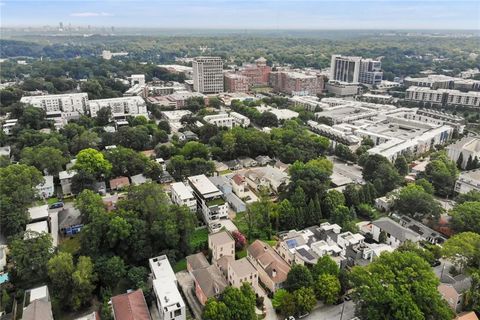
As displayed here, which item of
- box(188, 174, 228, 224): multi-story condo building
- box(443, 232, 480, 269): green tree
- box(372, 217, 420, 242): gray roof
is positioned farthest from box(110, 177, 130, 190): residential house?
box(443, 232, 480, 269): green tree

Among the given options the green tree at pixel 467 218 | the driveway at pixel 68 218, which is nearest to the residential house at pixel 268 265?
the green tree at pixel 467 218

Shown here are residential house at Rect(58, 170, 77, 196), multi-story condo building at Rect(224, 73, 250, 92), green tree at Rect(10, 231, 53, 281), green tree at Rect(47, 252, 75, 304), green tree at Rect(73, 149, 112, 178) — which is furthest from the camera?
multi-story condo building at Rect(224, 73, 250, 92)

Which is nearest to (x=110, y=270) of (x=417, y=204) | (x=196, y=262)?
(x=196, y=262)

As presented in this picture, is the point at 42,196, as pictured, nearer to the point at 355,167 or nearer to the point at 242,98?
the point at 355,167

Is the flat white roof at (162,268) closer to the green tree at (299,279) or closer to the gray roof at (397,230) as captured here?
the green tree at (299,279)

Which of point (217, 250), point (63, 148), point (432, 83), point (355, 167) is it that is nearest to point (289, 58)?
point (432, 83)

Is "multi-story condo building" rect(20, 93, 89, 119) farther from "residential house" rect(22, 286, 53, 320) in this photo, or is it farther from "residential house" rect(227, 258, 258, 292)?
"residential house" rect(227, 258, 258, 292)
